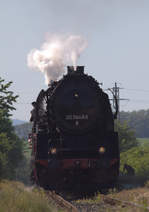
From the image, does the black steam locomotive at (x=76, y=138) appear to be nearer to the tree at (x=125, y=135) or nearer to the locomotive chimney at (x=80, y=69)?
the locomotive chimney at (x=80, y=69)

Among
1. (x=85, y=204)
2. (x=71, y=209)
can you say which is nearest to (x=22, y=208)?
(x=71, y=209)

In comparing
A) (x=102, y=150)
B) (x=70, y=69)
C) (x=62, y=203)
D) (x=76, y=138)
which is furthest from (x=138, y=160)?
(x=62, y=203)

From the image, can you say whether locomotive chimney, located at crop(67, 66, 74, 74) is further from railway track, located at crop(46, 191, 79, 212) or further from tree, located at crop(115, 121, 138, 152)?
tree, located at crop(115, 121, 138, 152)

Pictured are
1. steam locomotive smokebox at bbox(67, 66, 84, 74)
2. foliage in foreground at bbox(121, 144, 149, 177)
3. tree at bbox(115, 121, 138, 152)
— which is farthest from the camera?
tree at bbox(115, 121, 138, 152)

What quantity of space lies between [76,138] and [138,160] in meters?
10.7

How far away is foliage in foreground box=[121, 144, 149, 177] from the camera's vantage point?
79.0ft

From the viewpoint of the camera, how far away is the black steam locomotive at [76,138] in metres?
15.7

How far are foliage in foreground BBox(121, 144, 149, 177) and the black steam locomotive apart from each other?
8.41m

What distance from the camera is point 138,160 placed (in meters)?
25.8

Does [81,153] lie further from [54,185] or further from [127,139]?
[127,139]

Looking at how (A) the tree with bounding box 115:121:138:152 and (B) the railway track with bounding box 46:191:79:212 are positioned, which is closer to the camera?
(B) the railway track with bounding box 46:191:79:212

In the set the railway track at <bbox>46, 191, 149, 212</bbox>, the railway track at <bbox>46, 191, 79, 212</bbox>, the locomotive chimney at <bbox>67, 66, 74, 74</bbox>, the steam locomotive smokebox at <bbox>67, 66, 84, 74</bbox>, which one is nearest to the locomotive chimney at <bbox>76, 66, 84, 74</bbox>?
the steam locomotive smokebox at <bbox>67, 66, 84, 74</bbox>

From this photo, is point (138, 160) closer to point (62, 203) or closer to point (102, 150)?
point (102, 150)

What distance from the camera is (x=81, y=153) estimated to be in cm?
1602
